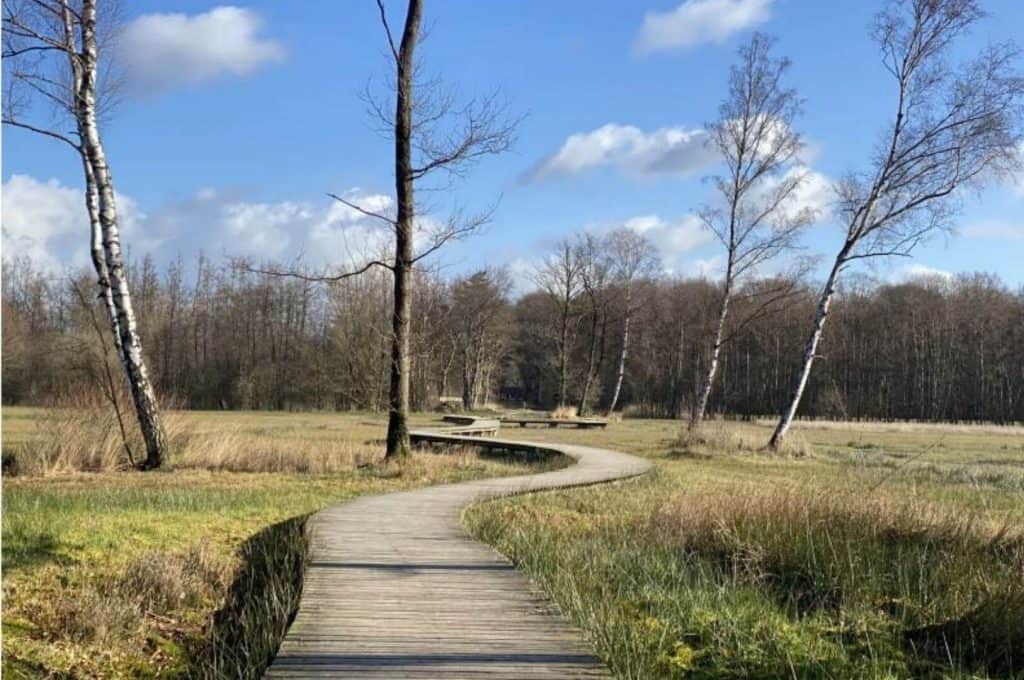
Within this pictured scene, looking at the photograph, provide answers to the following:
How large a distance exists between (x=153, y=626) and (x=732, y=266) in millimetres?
20306

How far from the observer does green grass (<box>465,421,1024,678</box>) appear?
5.13 meters

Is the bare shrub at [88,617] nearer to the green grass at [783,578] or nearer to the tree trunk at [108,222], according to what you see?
the green grass at [783,578]

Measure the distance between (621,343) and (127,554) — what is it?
51139mm

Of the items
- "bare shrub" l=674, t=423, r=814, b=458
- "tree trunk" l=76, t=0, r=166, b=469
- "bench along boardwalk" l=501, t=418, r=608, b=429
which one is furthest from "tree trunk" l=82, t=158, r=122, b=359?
"bench along boardwalk" l=501, t=418, r=608, b=429

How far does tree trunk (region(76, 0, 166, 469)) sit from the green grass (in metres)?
6.33

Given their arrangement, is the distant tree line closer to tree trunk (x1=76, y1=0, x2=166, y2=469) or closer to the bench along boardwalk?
the bench along boardwalk

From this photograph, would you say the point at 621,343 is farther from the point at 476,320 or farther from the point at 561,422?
the point at 561,422

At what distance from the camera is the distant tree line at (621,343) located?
5334 centimetres

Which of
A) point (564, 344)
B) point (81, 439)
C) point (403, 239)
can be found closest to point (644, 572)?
point (403, 239)

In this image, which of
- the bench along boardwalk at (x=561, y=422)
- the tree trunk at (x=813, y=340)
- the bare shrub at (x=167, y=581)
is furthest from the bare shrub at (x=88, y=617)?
the bench along boardwalk at (x=561, y=422)

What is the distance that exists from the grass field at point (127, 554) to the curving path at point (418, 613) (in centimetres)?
103

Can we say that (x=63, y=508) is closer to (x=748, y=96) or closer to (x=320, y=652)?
(x=320, y=652)

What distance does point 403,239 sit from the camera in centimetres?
1442

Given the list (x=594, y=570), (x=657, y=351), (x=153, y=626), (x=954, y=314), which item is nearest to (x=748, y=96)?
(x=594, y=570)
